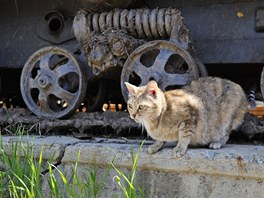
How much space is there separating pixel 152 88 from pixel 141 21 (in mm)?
1179

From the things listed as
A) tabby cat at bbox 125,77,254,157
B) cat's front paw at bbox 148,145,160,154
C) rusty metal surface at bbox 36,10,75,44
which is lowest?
cat's front paw at bbox 148,145,160,154

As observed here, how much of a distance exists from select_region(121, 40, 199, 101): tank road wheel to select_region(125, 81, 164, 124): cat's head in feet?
2.74

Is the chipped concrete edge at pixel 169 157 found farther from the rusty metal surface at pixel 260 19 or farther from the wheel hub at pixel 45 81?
the rusty metal surface at pixel 260 19

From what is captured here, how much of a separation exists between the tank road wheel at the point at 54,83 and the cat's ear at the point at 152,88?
1254mm

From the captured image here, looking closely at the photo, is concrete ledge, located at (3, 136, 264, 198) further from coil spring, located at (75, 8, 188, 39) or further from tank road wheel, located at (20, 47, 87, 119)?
coil spring, located at (75, 8, 188, 39)

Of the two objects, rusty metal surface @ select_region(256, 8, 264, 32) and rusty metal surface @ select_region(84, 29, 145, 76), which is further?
rusty metal surface @ select_region(256, 8, 264, 32)

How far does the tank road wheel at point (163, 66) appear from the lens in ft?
11.1

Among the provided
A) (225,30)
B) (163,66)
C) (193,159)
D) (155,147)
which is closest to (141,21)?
(163,66)

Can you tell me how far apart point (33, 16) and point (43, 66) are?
945mm

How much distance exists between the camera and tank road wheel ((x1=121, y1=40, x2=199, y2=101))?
3.38m

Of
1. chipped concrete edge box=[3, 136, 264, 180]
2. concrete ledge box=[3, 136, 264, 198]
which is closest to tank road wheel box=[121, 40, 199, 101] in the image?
chipped concrete edge box=[3, 136, 264, 180]

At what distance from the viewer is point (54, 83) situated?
12.6 feet

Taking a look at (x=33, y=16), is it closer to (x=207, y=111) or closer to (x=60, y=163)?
(x=60, y=163)

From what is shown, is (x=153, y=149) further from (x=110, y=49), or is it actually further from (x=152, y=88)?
(x=110, y=49)
